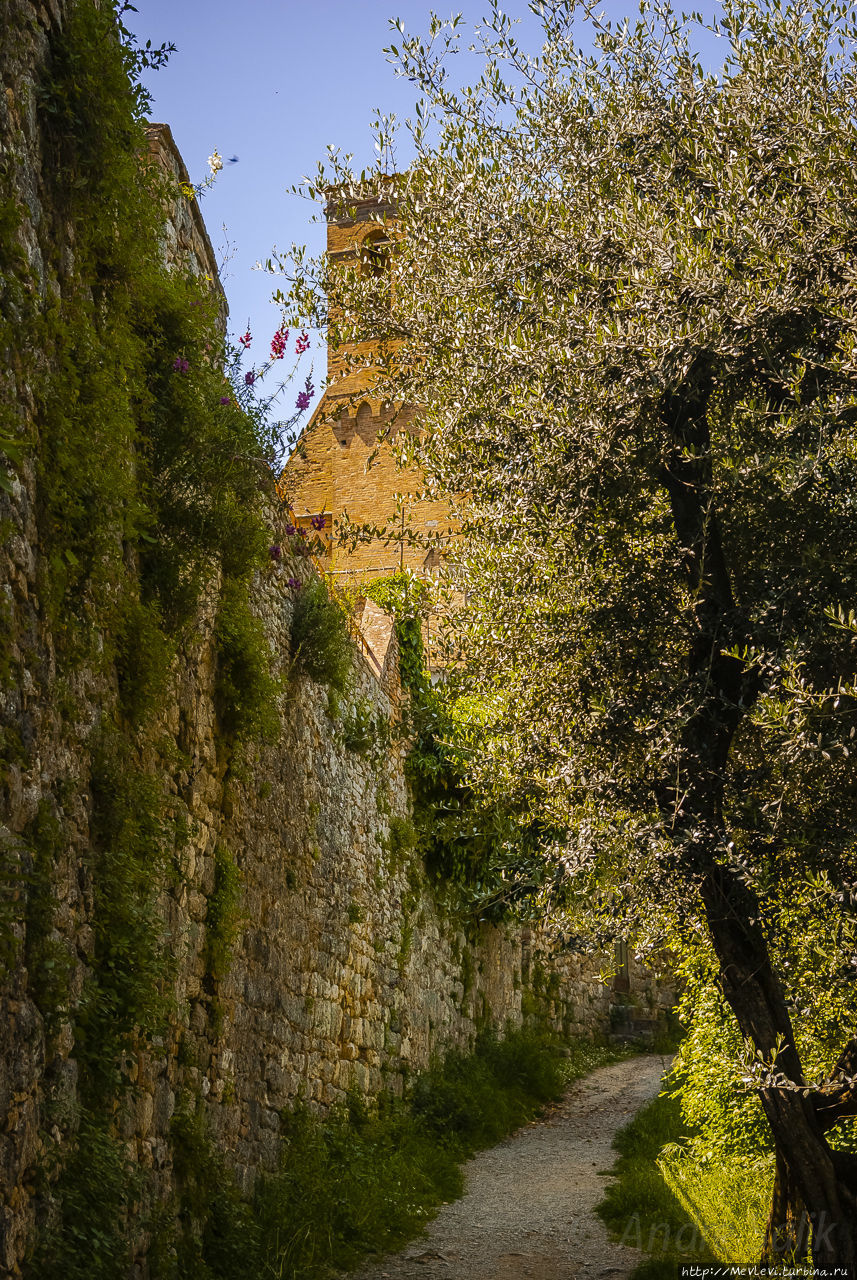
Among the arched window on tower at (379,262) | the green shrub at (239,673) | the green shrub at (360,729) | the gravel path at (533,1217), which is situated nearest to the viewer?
the green shrub at (239,673)

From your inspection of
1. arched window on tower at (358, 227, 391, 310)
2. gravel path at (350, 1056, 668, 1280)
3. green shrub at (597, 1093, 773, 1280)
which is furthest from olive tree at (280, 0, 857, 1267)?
gravel path at (350, 1056, 668, 1280)

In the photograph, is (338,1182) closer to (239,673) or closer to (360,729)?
(239,673)

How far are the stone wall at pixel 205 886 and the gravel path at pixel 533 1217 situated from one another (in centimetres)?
121

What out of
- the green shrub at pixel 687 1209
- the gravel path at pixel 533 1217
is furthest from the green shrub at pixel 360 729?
the green shrub at pixel 687 1209

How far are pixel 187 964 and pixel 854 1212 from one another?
3.61 metres

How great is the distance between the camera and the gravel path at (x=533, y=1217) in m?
6.79

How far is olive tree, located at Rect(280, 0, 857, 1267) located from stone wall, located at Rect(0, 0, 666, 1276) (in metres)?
1.76

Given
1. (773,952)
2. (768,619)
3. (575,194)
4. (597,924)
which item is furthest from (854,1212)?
(575,194)

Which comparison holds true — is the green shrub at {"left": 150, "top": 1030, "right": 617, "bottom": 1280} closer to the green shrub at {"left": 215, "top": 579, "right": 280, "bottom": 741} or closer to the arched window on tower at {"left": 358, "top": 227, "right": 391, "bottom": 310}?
the green shrub at {"left": 215, "top": 579, "right": 280, "bottom": 741}

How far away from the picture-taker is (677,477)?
573 cm

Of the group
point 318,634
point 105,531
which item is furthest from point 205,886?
point 318,634

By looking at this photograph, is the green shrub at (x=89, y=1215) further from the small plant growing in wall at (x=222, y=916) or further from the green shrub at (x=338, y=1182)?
the small plant growing in wall at (x=222, y=916)

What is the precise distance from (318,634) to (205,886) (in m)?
2.64

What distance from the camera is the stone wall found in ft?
12.1
